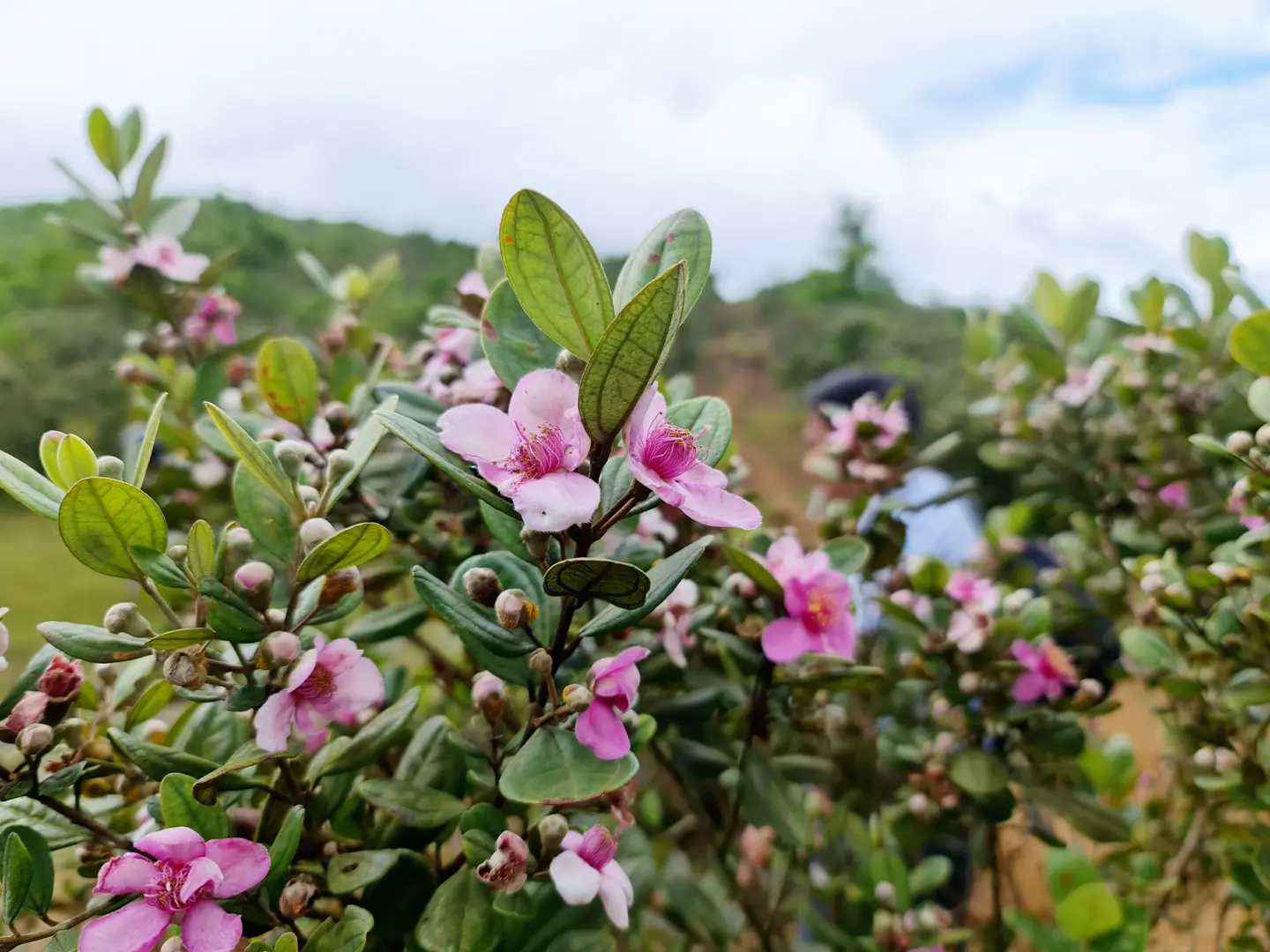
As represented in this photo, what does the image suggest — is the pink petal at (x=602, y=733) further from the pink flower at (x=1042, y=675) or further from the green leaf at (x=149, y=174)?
the green leaf at (x=149, y=174)

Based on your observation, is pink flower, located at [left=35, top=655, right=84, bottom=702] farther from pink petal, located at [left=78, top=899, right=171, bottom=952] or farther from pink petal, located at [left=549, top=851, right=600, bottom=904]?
pink petal, located at [left=549, top=851, right=600, bottom=904]

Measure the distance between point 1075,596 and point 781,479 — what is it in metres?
1.67

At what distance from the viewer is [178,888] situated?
44 cm

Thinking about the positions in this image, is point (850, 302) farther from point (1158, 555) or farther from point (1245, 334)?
point (1245, 334)

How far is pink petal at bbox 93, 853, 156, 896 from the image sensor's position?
430 millimetres

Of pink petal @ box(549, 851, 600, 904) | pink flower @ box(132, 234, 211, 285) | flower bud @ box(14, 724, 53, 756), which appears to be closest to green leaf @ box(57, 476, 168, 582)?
flower bud @ box(14, 724, 53, 756)

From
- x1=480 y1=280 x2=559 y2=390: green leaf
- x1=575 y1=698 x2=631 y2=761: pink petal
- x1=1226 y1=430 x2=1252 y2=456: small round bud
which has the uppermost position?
x1=480 y1=280 x2=559 y2=390: green leaf

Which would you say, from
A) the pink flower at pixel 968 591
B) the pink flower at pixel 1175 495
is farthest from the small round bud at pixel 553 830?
the pink flower at pixel 1175 495

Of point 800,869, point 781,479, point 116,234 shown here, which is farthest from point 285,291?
Answer: point 800,869

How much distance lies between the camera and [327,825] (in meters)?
0.60

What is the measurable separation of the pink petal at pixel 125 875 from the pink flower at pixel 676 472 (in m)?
0.35

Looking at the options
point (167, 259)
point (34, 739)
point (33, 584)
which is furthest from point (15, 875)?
point (33, 584)

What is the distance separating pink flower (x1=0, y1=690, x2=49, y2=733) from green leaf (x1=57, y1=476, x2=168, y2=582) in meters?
0.11

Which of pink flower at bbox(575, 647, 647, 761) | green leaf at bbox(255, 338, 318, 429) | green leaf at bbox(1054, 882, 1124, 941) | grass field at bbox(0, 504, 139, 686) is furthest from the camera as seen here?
grass field at bbox(0, 504, 139, 686)
